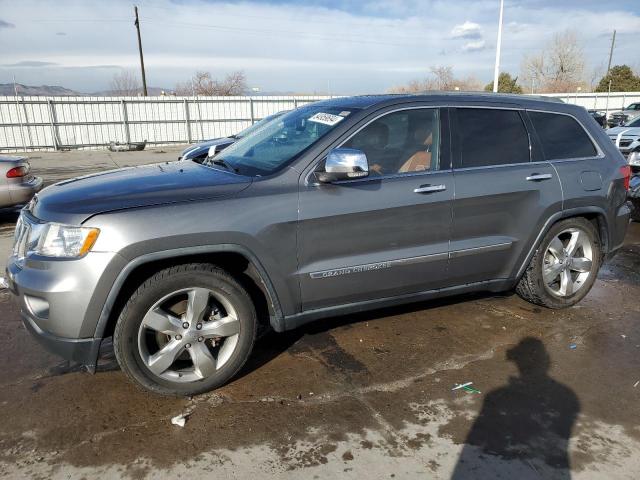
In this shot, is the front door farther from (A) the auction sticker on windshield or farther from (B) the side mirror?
(A) the auction sticker on windshield

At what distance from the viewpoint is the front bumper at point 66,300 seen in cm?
278

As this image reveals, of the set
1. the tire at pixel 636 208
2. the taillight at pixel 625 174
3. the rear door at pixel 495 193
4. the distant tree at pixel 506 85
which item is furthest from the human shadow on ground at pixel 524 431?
the distant tree at pixel 506 85

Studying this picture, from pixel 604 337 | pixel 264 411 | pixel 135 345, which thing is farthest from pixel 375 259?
pixel 604 337

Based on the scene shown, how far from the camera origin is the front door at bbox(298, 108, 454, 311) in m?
3.29

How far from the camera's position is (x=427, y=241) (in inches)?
143

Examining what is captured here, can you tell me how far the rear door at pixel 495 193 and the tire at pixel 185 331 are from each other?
165 cm

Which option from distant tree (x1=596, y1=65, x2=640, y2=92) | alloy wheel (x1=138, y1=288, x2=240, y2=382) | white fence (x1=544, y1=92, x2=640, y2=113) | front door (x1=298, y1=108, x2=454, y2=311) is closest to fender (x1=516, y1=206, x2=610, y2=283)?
front door (x1=298, y1=108, x2=454, y2=311)

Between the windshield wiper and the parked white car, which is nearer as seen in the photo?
the windshield wiper

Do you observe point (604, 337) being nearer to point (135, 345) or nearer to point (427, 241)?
point (427, 241)

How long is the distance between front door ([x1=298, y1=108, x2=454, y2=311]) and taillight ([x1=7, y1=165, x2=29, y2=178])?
663 centimetres

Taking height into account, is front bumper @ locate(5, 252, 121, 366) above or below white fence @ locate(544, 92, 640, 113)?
below

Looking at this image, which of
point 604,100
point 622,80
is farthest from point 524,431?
point 622,80

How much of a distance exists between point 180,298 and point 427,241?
1.74 m

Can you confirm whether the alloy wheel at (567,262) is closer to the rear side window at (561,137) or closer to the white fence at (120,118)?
the rear side window at (561,137)
